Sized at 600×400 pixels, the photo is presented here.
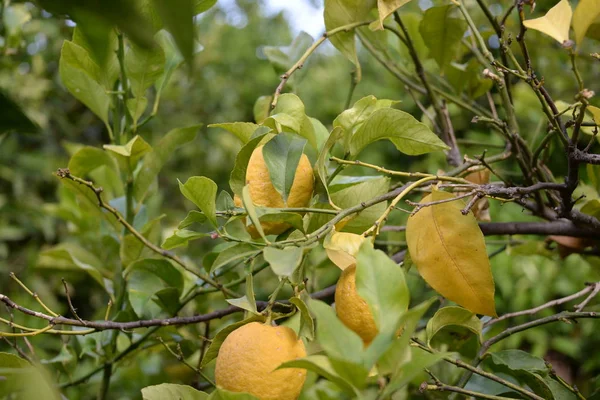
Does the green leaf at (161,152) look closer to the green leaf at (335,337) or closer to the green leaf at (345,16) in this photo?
the green leaf at (345,16)

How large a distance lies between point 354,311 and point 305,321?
4 centimetres

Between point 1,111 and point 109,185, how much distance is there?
0.76m

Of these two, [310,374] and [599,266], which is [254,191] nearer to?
[310,374]

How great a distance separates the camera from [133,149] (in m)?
0.69

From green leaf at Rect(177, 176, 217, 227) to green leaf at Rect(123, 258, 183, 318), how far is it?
0.19 metres

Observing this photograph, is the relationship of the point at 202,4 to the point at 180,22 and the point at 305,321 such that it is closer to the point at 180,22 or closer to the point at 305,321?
the point at 305,321

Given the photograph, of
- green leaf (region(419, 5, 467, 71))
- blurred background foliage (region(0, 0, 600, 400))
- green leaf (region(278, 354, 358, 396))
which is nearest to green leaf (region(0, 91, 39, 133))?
blurred background foliage (region(0, 0, 600, 400))

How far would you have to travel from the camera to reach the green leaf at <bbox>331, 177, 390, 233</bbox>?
0.54 m

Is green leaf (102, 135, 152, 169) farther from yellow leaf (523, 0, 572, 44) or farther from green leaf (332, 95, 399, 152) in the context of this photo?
yellow leaf (523, 0, 572, 44)

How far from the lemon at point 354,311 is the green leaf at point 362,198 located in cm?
11

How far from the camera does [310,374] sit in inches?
24.8

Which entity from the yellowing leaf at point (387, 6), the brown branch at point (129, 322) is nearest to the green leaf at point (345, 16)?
the yellowing leaf at point (387, 6)

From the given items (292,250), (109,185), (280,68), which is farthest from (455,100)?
(109,185)

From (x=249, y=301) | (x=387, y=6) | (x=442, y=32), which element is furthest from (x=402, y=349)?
(x=442, y=32)
